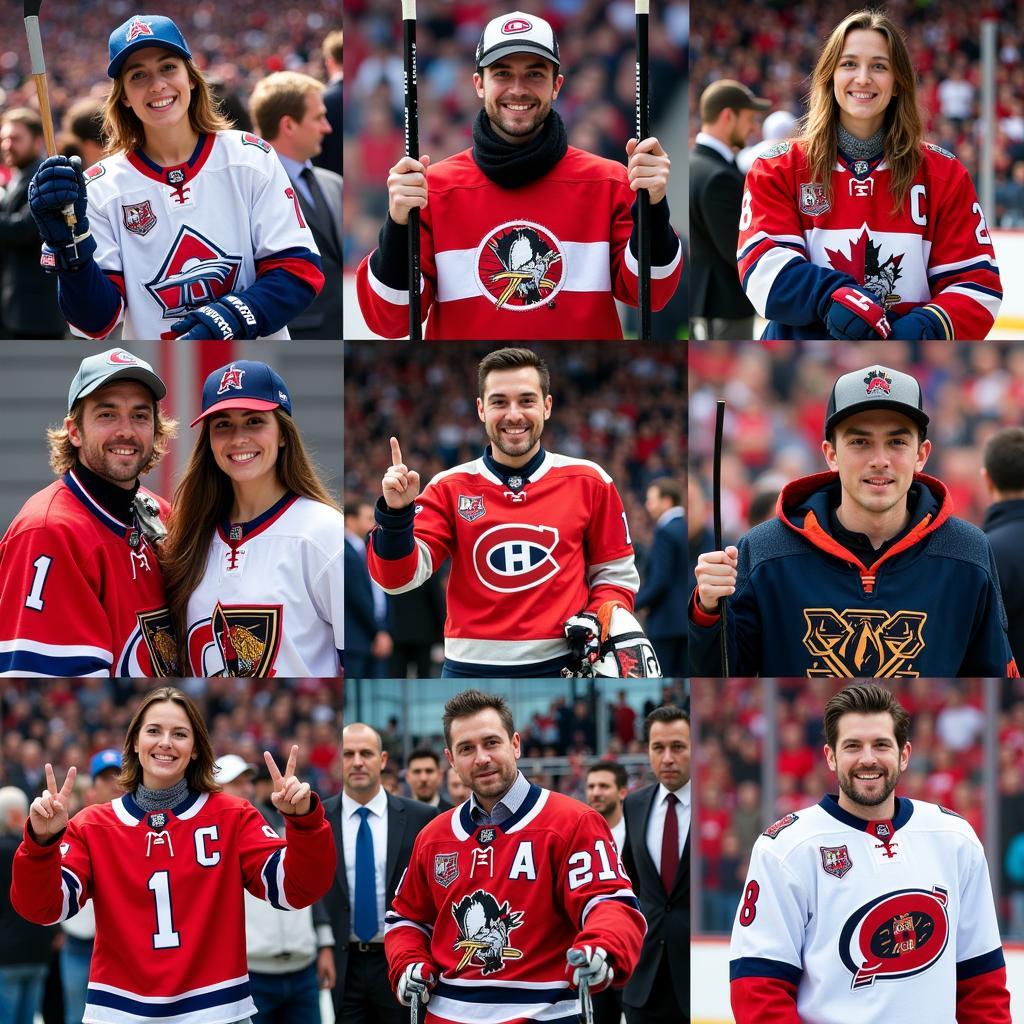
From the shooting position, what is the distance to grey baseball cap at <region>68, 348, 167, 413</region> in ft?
15.8

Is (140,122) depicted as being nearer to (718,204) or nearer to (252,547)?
(252,547)

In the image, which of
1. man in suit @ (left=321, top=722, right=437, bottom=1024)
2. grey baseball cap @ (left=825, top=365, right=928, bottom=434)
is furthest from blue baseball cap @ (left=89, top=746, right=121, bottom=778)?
grey baseball cap @ (left=825, top=365, right=928, bottom=434)

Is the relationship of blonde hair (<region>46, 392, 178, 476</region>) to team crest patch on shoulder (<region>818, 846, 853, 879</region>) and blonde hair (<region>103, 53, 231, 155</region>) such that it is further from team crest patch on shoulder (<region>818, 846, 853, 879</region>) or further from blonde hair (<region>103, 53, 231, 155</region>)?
team crest patch on shoulder (<region>818, 846, 853, 879</region>)

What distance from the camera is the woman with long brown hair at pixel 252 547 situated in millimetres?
4859

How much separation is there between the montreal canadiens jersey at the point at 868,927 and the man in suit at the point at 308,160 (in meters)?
2.78

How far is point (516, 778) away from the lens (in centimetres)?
488

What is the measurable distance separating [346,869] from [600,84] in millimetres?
10987

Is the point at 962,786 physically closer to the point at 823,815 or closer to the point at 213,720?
the point at 213,720

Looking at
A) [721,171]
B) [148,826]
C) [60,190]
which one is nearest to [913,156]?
[721,171]

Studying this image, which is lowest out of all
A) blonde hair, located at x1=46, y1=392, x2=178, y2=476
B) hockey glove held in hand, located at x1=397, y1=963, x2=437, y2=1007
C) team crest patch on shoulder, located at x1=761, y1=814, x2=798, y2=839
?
hockey glove held in hand, located at x1=397, y1=963, x2=437, y2=1007

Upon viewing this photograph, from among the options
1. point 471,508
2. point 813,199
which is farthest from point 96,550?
point 813,199

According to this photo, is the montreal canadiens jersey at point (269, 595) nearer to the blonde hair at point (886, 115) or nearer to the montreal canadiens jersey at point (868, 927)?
the montreal canadiens jersey at point (868, 927)

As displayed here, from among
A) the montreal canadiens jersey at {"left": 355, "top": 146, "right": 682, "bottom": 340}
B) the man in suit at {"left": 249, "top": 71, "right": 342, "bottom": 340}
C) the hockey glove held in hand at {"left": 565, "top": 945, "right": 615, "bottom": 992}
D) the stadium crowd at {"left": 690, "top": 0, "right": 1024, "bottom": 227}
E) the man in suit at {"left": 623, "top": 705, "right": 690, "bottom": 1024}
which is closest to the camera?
the hockey glove held in hand at {"left": 565, "top": 945, "right": 615, "bottom": 992}

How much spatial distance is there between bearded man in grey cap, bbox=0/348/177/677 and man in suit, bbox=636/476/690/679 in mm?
2925
